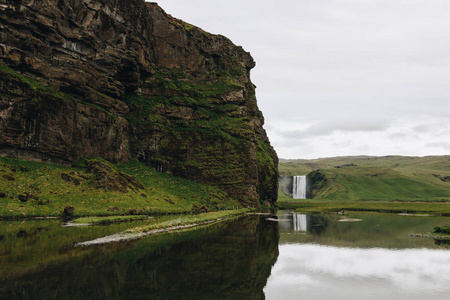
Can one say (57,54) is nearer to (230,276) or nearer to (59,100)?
(59,100)

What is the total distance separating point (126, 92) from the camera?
11581cm

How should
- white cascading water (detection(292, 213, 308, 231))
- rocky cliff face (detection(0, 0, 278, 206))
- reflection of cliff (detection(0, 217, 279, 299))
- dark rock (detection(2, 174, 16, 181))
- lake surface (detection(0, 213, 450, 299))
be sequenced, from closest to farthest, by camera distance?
1. reflection of cliff (detection(0, 217, 279, 299))
2. lake surface (detection(0, 213, 450, 299))
3. dark rock (detection(2, 174, 16, 181))
4. white cascading water (detection(292, 213, 308, 231))
5. rocky cliff face (detection(0, 0, 278, 206))

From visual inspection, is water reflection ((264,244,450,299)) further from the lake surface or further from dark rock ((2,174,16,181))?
dark rock ((2,174,16,181))

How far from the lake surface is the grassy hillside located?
55.6ft

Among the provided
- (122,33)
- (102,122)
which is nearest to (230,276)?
(102,122)

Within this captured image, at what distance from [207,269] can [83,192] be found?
50.7 metres

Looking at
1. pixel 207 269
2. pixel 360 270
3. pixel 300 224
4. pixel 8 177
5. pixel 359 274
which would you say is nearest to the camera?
pixel 207 269

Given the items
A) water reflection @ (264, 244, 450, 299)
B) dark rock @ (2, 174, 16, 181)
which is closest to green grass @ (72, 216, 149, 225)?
dark rock @ (2, 174, 16, 181)

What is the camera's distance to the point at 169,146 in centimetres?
11412

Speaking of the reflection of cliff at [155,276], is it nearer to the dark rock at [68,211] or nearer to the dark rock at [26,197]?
the dark rock at [68,211]

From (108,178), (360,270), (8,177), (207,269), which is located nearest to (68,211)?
(8,177)

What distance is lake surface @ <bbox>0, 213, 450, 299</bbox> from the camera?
60.4 feet

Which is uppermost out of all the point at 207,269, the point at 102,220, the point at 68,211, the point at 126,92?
the point at 126,92

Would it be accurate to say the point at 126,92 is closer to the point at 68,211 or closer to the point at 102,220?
the point at 68,211
